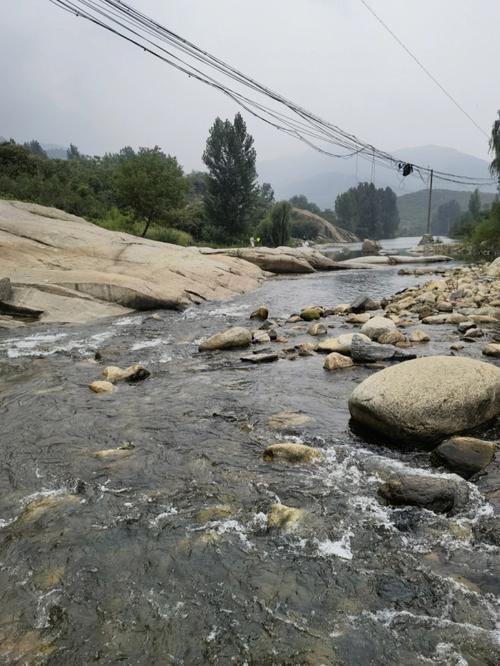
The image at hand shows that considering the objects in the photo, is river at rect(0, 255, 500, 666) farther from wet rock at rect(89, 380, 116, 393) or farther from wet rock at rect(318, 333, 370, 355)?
wet rock at rect(318, 333, 370, 355)

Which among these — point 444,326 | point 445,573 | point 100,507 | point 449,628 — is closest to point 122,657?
point 100,507

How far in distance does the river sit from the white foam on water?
0.01m

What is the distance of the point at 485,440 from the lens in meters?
4.88

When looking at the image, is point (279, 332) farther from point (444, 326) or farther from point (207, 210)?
point (207, 210)

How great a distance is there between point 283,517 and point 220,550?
2.18 ft

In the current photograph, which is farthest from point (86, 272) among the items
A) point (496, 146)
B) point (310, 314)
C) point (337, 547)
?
point (496, 146)

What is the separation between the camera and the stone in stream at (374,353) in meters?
8.21

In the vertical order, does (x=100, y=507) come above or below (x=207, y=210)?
below

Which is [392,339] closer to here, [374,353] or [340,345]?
[340,345]

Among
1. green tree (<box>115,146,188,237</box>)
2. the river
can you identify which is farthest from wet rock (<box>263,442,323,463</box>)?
green tree (<box>115,146,188,237</box>)

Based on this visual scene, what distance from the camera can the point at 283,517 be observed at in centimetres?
373

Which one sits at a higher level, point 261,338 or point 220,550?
point 261,338

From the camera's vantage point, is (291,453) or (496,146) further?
(496,146)

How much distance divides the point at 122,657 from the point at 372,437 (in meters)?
3.68
